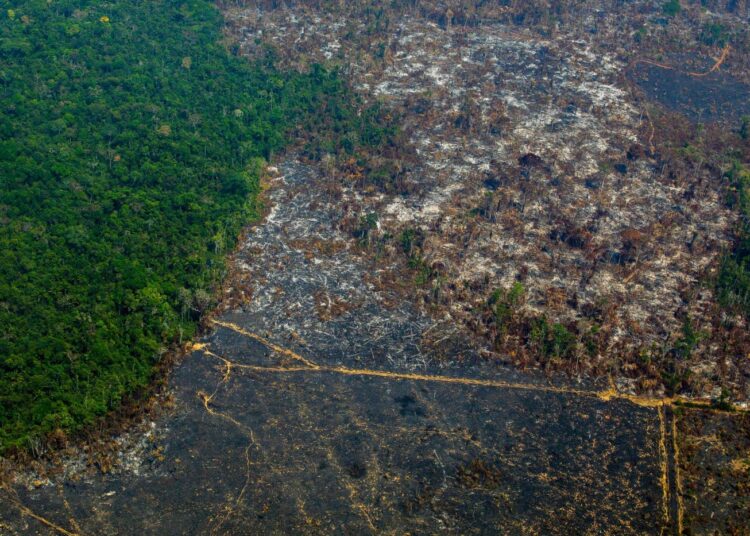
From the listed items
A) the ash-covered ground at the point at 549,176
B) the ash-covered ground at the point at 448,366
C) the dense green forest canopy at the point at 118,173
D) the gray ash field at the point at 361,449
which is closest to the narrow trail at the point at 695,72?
the ash-covered ground at the point at 549,176

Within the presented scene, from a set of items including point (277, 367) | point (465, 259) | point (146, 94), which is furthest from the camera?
point (146, 94)

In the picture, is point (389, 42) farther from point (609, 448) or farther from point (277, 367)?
point (609, 448)

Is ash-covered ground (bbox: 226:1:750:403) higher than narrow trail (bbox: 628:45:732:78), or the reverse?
narrow trail (bbox: 628:45:732:78)

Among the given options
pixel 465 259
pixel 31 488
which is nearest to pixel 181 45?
pixel 465 259

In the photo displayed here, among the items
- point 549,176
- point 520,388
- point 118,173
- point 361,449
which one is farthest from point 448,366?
point 118,173

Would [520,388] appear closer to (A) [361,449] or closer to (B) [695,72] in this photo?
(A) [361,449]

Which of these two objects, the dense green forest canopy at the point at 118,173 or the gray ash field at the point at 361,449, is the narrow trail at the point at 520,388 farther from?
the dense green forest canopy at the point at 118,173

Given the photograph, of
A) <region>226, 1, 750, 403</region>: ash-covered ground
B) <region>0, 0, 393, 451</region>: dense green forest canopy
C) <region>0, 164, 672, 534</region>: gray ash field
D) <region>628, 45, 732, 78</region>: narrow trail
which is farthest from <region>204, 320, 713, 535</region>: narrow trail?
<region>628, 45, 732, 78</region>: narrow trail

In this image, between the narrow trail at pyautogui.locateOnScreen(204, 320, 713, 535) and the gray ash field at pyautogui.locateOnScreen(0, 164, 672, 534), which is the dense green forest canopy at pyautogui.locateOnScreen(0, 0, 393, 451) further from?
the narrow trail at pyautogui.locateOnScreen(204, 320, 713, 535)
